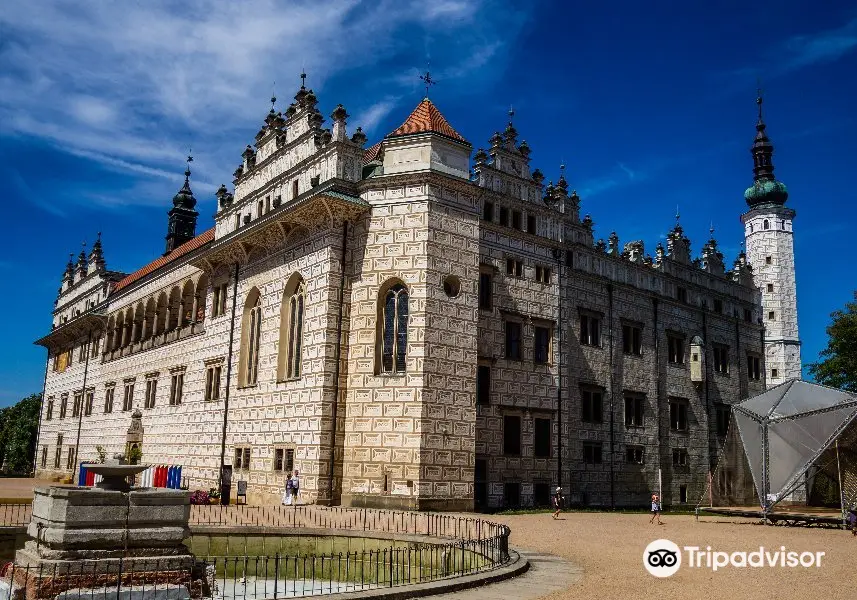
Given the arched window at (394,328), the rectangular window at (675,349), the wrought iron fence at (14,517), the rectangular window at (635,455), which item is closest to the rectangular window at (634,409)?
the rectangular window at (635,455)

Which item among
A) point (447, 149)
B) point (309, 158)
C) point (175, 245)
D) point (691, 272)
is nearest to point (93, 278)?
point (175, 245)

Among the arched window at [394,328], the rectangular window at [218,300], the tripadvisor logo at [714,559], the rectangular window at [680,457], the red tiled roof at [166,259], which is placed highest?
the red tiled roof at [166,259]

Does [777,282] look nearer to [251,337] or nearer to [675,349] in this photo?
[675,349]

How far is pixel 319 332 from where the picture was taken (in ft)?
95.5

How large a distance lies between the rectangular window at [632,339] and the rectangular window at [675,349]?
253cm

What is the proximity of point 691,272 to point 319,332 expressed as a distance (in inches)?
968

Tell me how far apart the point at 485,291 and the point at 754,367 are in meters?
23.8

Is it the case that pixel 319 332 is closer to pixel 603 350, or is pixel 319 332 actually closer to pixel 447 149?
pixel 447 149

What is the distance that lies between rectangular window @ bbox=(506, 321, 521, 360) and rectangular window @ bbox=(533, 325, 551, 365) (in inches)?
41.3

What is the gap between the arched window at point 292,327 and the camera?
31.2 metres

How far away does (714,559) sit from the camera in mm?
16875

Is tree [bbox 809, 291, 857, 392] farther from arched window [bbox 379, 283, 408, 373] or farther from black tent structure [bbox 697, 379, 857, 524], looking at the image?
arched window [bbox 379, 283, 408, 373]

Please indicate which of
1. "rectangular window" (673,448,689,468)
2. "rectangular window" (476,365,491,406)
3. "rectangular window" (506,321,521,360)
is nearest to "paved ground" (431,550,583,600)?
"rectangular window" (476,365,491,406)

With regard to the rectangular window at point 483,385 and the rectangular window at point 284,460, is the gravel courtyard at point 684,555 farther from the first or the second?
the rectangular window at point 284,460
